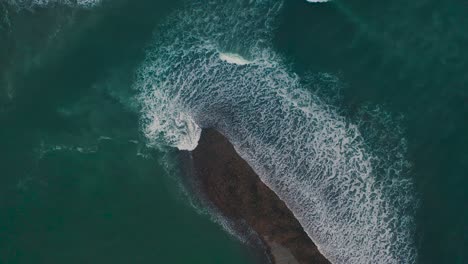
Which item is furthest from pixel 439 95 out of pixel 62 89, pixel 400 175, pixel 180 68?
pixel 62 89

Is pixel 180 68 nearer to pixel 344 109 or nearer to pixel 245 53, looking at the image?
pixel 245 53

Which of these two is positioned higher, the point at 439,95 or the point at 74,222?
the point at 439,95

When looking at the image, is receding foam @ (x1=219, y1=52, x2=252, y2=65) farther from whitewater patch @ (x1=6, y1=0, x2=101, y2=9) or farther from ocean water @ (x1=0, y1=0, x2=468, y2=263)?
whitewater patch @ (x1=6, y1=0, x2=101, y2=9)

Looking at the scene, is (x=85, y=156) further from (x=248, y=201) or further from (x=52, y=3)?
(x=248, y=201)

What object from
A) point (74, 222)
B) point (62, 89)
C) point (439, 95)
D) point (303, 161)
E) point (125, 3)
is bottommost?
point (74, 222)

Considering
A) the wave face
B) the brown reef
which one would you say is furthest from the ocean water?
the brown reef

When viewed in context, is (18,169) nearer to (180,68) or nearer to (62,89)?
(62,89)
